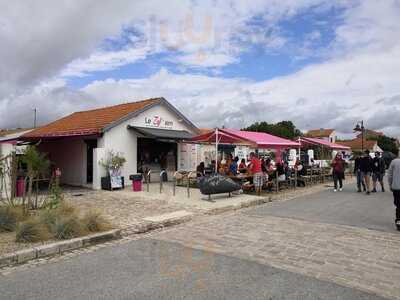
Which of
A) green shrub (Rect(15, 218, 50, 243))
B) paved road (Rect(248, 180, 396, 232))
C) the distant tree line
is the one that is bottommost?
paved road (Rect(248, 180, 396, 232))

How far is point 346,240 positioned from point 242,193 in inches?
300

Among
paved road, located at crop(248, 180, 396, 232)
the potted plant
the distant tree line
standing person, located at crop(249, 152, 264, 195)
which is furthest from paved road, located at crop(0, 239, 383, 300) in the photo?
the distant tree line

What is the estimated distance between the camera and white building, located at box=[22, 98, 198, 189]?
16.5 meters

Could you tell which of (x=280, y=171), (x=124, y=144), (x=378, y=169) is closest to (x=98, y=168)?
(x=124, y=144)

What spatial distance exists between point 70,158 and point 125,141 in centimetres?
346

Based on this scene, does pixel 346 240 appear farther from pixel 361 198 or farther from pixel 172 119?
pixel 172 119

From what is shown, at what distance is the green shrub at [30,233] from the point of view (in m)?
6.72

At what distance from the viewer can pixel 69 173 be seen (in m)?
18.5

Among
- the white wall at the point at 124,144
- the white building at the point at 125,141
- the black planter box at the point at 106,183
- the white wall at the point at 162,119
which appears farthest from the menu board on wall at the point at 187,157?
the black planter box at the point at 106,183

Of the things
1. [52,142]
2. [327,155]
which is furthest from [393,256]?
[327,155]

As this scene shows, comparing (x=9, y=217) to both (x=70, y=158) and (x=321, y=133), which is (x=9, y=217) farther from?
(x=321, y=133)

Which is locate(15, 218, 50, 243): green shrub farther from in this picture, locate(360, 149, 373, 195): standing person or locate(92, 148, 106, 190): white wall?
locate(360, 149, 373, 195): standing person

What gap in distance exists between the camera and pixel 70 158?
18.6m

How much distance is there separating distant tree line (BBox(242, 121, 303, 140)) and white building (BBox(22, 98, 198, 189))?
4852 centimetres
